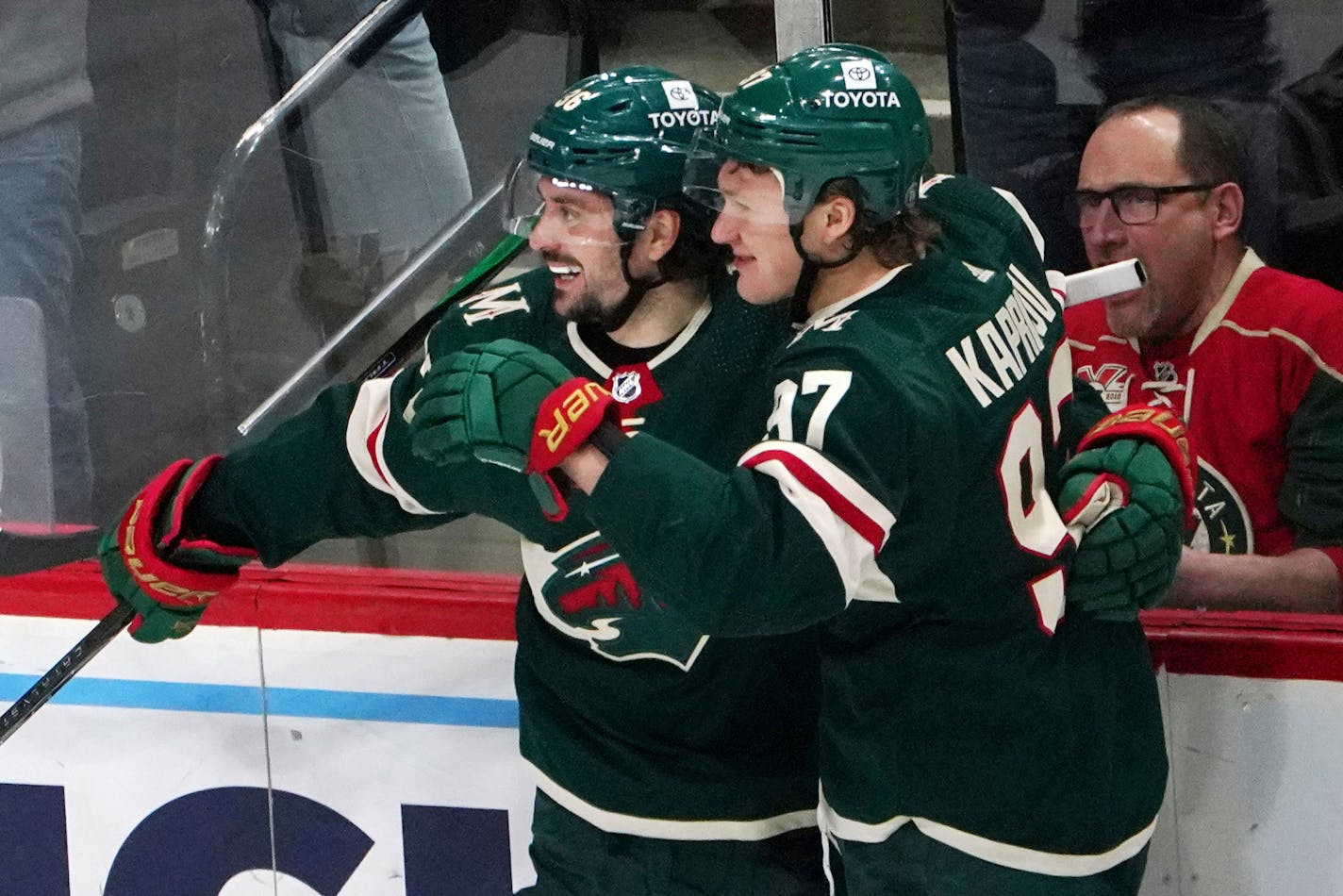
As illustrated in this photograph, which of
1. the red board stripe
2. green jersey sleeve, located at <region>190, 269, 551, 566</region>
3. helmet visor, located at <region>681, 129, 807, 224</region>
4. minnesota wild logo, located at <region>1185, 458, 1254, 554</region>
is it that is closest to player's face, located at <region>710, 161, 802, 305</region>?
helmet visor, located at <region>681, 129, 807, 224</region>

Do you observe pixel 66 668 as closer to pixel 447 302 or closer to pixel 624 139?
pixel 447 302

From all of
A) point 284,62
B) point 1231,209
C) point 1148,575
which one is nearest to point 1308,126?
point 1231,209

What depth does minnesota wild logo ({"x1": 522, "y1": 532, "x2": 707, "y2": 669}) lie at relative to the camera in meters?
1.88

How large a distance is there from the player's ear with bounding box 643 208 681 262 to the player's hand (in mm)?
284

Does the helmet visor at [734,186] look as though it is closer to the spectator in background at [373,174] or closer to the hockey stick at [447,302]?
the hockey stick at [447,302]

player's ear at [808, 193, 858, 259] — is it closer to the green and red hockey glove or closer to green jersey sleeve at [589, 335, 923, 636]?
green jersey sleeve at [589, 335, 923, 636]

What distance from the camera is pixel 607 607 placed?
1.90 metres

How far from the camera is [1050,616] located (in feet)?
5.74

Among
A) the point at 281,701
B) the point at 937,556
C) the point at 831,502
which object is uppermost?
the point at 831,502

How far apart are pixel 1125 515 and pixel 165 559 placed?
3.50 ft

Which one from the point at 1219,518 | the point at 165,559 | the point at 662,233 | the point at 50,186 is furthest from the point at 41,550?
the point at 1219,518

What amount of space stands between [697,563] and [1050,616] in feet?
1.41

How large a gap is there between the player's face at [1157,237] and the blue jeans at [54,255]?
5.56 ft

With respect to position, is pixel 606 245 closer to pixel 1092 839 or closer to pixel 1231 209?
pixel 1092 839
